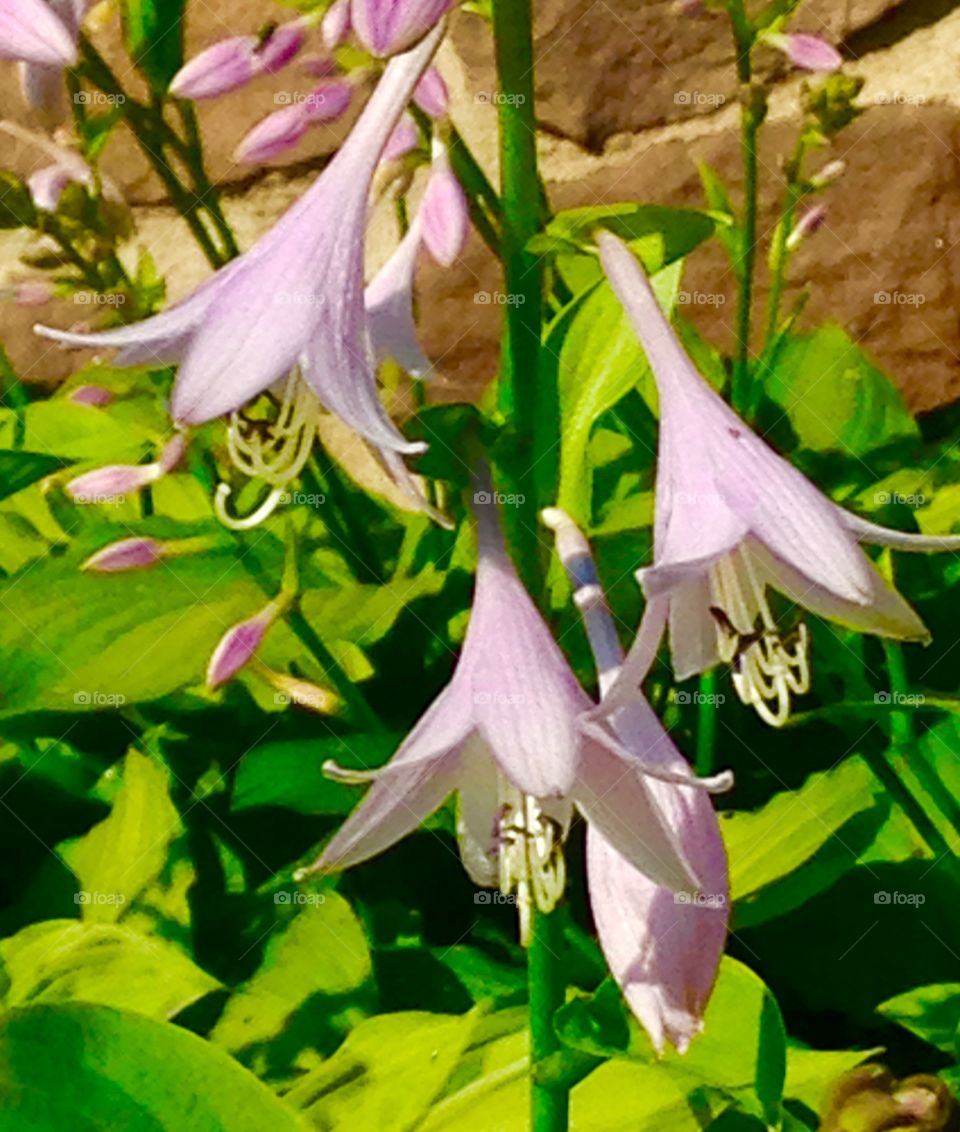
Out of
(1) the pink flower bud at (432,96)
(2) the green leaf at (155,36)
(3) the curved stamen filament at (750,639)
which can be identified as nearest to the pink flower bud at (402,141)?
(1) the pink flower bud at (432,96)

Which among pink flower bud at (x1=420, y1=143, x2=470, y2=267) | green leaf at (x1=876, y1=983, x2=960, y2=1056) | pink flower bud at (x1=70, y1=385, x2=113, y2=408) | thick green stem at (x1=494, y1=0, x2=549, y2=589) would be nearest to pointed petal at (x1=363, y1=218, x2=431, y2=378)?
pink flower bud at (x1=420, y1=143, x2=470, y2=267)

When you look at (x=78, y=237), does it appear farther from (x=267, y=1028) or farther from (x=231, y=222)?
(x=231, y=222)

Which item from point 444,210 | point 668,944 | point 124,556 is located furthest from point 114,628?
point 668,944

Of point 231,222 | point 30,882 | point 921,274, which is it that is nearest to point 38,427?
point 231,222

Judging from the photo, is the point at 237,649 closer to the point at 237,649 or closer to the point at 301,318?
the point at 237,649

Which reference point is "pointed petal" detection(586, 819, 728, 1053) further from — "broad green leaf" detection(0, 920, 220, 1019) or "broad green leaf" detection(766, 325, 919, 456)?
"broad green leaf" detection(766, 325, 919, 456)
